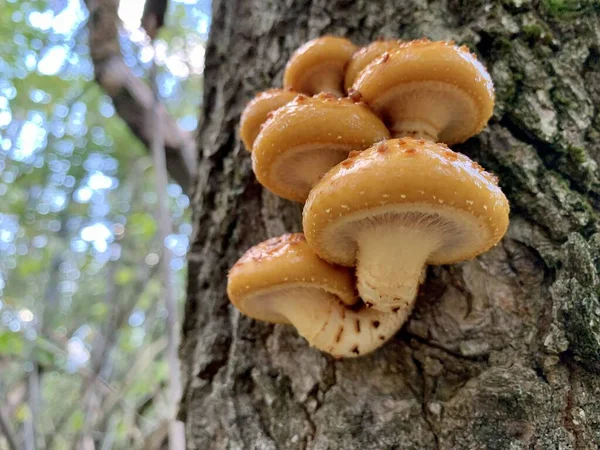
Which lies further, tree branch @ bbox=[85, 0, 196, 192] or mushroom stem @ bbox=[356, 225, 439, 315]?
tree branch @ bbox=[85, 0, 196, 192]

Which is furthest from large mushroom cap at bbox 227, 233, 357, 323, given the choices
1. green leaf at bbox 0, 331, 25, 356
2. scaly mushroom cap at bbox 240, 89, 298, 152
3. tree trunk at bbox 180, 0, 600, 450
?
green leaf at bbox 0, 331, 25, 356

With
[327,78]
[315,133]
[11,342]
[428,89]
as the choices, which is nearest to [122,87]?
[11,342]

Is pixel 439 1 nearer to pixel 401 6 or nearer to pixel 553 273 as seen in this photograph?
pixel 401 6

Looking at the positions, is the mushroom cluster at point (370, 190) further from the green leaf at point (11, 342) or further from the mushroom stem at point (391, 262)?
the green leaf at point (11, 342)

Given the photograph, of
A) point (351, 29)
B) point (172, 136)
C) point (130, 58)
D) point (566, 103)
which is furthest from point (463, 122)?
point (130, 58)

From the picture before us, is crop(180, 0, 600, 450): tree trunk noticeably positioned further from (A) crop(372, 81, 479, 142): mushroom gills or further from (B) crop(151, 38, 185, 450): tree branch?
(B) crop(151, 38, 185, 450): tree branch
